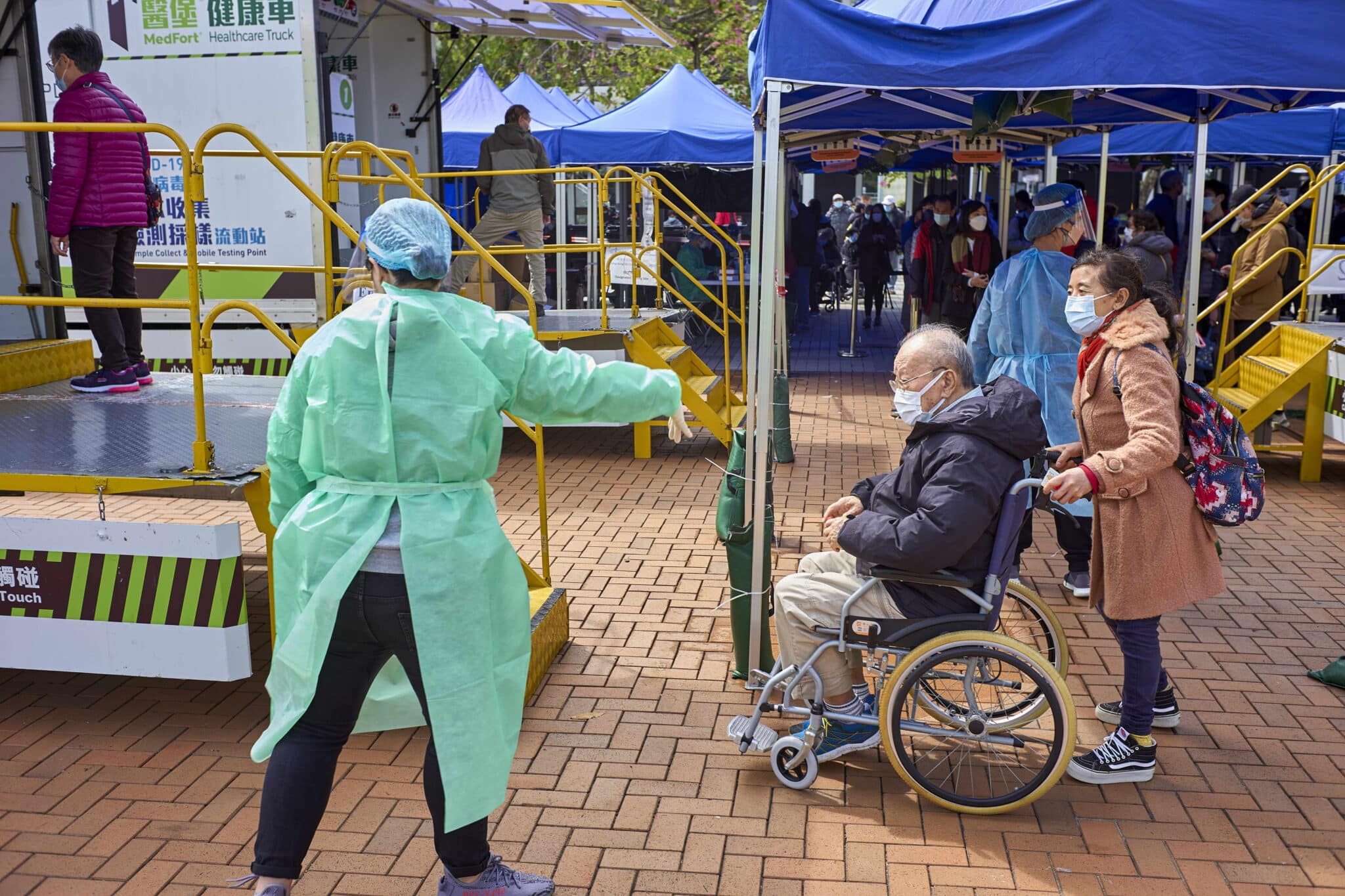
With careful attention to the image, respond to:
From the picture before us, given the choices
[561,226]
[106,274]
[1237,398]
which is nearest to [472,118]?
[561,226]

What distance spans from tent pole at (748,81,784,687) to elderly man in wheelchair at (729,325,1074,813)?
445mm

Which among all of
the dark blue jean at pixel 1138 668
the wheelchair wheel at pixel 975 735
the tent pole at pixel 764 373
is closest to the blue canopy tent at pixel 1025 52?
the tent pole at pixel 764 373

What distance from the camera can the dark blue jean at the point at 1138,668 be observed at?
138 inches

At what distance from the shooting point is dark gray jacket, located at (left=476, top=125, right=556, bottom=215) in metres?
9.04

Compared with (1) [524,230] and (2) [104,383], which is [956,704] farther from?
(1) [524,230]

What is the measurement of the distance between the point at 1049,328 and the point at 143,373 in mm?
4050

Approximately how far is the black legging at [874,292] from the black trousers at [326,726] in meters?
14.2

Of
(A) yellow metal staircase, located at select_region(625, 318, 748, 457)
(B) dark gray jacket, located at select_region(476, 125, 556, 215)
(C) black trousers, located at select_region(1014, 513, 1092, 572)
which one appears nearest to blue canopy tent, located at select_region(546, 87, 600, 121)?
(B) dark gray jacket, located at select_region(476, 125, 556, 215)

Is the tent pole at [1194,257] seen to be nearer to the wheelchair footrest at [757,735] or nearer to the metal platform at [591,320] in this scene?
the wheelchair footrest at [757,735]

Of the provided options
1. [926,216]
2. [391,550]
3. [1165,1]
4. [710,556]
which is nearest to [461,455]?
[391,550]

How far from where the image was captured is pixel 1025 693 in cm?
399

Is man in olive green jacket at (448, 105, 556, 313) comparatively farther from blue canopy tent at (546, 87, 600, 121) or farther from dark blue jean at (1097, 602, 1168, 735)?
blue canopy tent at (546, 87, 600, 121)

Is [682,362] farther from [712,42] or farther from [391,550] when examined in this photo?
[712,42]

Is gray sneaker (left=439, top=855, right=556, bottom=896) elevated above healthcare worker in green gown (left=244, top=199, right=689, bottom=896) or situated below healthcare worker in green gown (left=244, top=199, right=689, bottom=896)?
below
